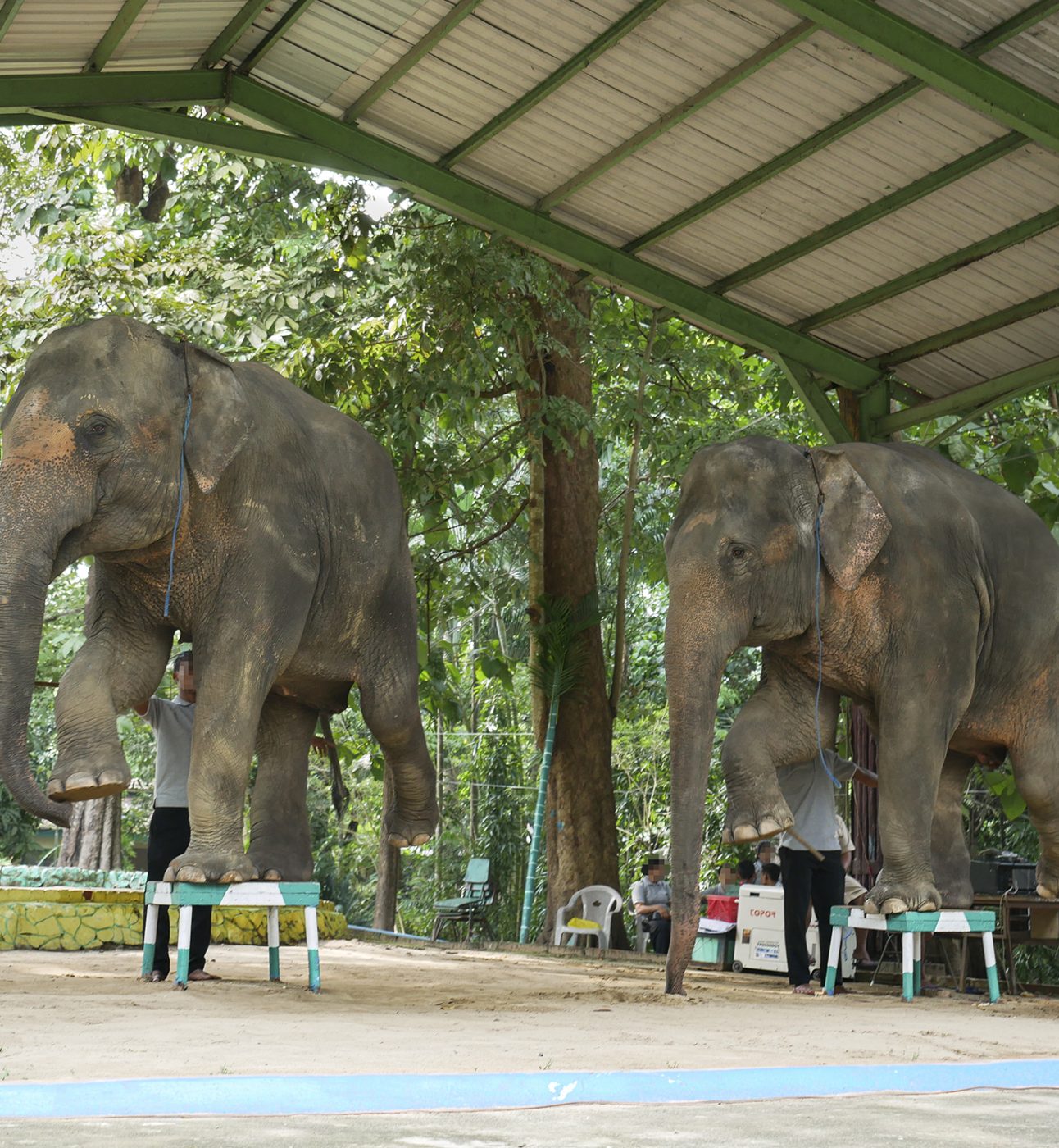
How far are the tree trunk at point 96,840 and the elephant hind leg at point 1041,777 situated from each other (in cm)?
876

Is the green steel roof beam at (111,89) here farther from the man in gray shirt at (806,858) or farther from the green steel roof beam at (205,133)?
the man in gray shirt at (806,858)

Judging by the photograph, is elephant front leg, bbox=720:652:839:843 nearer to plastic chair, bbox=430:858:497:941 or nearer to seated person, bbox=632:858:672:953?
seated person, bbox=632:858:672:953

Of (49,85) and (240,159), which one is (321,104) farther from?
(240,159)

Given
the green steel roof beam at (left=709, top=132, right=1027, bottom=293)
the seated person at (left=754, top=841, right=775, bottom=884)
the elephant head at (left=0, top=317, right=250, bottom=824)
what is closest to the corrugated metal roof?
the green steel roof beam at (left=709, top=132, right=1027, bottom=293)

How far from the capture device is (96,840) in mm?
14484

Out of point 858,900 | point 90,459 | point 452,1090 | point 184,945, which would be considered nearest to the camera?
point 452,1090

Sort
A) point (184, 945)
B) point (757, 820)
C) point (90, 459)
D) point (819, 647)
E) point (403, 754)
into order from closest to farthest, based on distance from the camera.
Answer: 1. point (184, 945)
2. point (90, 459)
3. point (757, 820)
4. point (819, 647)
5. point (403, 754)

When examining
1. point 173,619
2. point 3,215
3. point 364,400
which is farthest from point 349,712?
point 173,619

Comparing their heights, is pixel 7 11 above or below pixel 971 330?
above

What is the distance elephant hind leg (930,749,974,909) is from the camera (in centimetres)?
861

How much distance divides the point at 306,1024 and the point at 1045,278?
20.9ft

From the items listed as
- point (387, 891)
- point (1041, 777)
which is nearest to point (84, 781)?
point (1041, 777)

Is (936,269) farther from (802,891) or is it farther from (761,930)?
(761,930)

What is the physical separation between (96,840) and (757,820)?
864 cm
